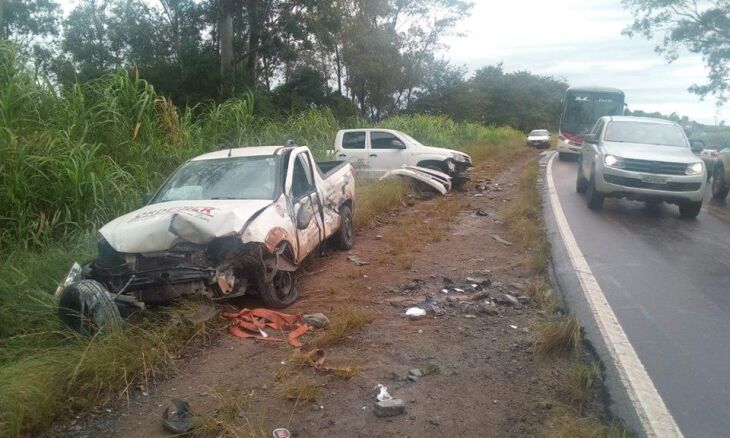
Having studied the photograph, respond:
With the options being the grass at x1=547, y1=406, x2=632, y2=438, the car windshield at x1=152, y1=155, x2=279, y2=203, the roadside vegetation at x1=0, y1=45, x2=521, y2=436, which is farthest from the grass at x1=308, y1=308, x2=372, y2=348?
the grass at x1=547, y1=406, x2=632, y2=438

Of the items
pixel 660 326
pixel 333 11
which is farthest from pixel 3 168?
pixel 333 11

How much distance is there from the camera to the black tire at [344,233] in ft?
28.1

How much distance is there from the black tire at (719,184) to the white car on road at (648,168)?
2.67 m

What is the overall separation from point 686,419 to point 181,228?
13.4ft

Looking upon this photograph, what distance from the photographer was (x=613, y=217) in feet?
36.6

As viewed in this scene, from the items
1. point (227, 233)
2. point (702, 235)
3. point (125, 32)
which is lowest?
point (702, 235)

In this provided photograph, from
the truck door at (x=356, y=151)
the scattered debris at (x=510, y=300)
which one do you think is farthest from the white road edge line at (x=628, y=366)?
the truck door at (x=356, y=151)

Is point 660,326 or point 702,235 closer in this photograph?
point 660,326

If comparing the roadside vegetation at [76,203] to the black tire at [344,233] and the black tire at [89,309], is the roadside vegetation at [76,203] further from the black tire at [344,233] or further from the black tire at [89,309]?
the black tire at [344,233]

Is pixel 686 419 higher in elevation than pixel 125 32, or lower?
lower

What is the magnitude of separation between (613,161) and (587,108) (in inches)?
697

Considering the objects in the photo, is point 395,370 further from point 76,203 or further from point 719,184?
point 719,184

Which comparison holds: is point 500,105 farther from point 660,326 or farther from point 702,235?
point 660,326

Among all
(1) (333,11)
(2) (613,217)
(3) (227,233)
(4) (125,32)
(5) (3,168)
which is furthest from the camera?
(4) (125,32)
